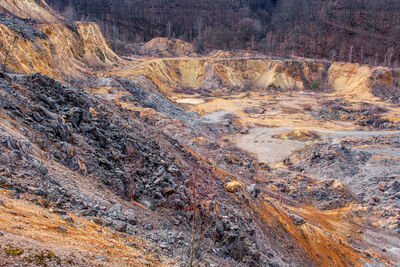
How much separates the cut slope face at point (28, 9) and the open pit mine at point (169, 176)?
440 mm

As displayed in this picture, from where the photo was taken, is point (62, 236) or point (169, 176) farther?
point (169, 176)

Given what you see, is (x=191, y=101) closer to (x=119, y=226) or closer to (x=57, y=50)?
(x=57, y=50)

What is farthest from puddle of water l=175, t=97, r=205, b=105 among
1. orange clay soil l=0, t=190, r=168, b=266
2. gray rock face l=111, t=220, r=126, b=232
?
orange clay soil l=0, t=190, r=168, b=266

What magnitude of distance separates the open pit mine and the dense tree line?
48.4 metres

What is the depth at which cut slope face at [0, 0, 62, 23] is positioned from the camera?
39.4 metres

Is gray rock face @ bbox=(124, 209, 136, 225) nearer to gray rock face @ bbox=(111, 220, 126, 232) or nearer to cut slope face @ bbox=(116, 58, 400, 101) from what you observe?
gray rock face @ bbox=(111, 220, 126, 232)

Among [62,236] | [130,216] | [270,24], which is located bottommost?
[130,216]

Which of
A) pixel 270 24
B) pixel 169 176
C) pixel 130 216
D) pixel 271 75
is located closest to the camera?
pixel 130 216

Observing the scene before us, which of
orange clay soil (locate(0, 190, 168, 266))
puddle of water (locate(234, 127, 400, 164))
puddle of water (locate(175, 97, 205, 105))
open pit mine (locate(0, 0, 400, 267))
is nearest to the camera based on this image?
orange clay soil (locate(0, 190, 168, 266))

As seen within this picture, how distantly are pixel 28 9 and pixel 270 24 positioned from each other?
290 feet

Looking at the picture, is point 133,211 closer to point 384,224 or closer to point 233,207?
point 233,207

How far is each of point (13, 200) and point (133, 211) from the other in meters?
2.90

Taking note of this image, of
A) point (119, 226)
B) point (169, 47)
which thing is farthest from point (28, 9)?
point (119, 226)

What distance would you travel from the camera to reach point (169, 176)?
10.2m
